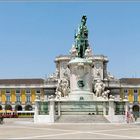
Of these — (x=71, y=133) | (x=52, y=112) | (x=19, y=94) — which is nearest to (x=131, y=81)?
(x=19, y=94)

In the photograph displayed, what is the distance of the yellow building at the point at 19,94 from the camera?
11838 cm

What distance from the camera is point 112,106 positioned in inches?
1528

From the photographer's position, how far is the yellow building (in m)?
→ 118

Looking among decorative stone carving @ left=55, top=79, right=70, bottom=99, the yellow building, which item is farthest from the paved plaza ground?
the yellow building

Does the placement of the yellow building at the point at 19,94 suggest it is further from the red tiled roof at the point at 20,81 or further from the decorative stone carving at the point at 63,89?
the decorative stone carving at the point at 63,89

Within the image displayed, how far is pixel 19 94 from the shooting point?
119188 millimetres

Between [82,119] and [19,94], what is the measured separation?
82.8 m

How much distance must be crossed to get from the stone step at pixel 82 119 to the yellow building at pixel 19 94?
80488 millimetres

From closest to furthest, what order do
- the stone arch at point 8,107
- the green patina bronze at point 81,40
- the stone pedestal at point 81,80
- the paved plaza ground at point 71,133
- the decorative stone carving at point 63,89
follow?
the paved plaza ground at point 71,133, the stone pedestal at point 81,80, the decorative stone carving at point 63,89, the green patina bronze at point 81,40, the stone arch at point 8,107

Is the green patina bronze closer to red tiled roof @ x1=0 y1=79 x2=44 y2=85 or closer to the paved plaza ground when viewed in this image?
the paved plaza ground

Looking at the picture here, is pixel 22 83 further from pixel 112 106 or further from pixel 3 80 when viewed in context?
pixel 112 106

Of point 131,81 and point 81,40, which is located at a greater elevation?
point 81,40

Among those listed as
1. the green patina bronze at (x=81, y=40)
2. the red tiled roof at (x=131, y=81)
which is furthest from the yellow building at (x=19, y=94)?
the green patina bronze at (x=81, y=40)

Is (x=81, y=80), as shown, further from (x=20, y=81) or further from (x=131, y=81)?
(x=131, y=81)
